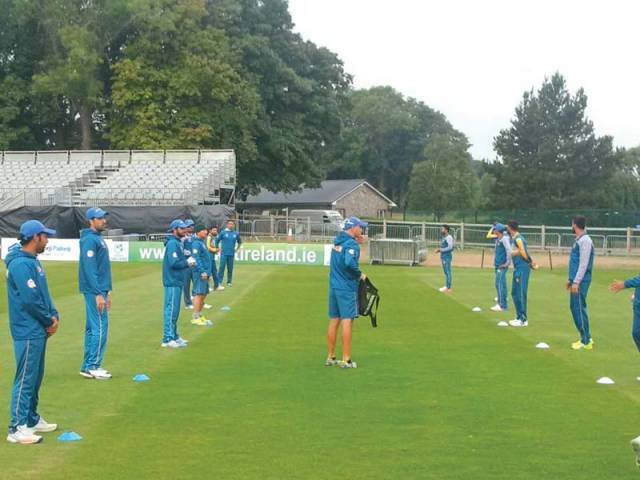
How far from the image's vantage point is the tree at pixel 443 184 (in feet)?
257

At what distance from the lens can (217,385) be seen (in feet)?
33.9

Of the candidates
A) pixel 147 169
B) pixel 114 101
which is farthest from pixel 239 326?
pixel 114 101

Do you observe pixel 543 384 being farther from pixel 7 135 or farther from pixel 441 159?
pixel 441 159

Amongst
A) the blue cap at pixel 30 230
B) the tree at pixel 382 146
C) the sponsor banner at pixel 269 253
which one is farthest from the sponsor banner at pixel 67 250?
the tree at pixel 382 146

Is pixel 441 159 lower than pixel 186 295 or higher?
higher

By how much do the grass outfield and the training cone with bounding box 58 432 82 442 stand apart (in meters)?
0.09

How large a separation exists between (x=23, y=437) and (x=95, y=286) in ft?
9.83

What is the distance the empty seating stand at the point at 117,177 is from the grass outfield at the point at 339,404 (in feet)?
96.7

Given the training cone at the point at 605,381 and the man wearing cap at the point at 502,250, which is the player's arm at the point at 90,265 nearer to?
the training cone at the point at 605,381

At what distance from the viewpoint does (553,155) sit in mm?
68688

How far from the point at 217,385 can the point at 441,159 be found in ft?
244

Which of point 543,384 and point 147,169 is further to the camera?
point 147,169

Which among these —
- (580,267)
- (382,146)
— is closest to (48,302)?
(580,267)

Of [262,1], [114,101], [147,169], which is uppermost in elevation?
[262,1]
